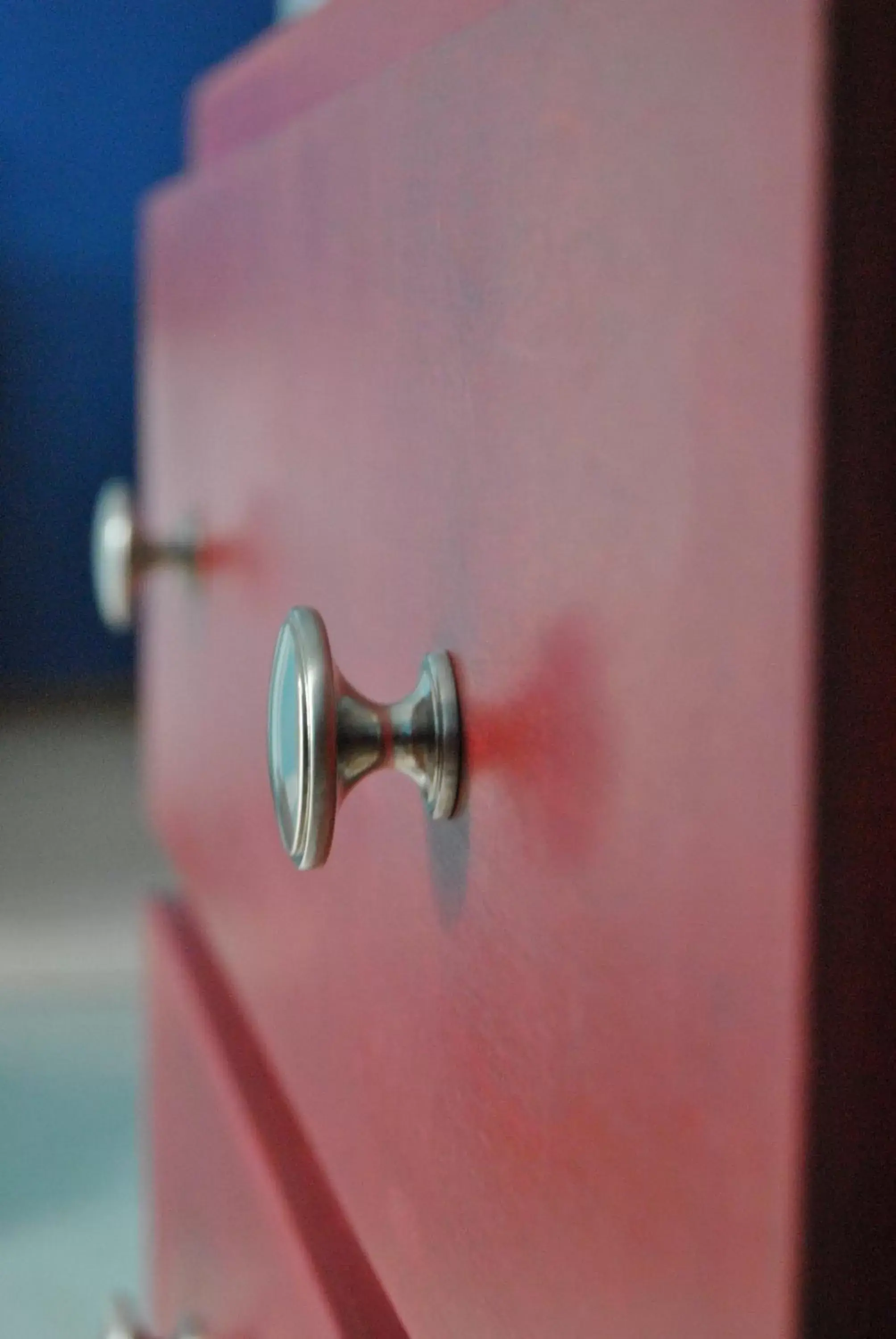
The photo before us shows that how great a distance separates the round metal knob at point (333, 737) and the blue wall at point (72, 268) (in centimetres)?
68

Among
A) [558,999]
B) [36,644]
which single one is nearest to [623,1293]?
[558,999]

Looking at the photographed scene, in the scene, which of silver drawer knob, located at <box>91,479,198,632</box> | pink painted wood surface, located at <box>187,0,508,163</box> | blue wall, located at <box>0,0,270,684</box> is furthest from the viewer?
blue wall, located at <box>0,0,270,684</box>

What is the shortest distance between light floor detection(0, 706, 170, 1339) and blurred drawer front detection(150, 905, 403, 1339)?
27 centimetres

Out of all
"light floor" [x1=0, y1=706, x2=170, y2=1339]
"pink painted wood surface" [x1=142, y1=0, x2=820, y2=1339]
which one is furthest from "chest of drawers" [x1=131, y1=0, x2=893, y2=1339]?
"light floor" [x1=0, y1=706, x2=170, y2=1339]

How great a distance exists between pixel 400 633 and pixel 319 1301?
0.31ft

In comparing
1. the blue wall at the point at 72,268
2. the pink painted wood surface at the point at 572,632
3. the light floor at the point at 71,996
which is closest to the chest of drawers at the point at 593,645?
the pink painted wood surface at the point at 572,632

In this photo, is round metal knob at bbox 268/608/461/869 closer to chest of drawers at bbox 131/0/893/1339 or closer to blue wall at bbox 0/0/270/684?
chest of drawers at bbox 131/0/893/1339

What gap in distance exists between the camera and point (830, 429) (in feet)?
0.29

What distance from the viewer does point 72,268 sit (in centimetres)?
80

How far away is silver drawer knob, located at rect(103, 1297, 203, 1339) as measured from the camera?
0.97ft

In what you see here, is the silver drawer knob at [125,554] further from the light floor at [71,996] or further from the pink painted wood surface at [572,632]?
the light floor at [71,996]

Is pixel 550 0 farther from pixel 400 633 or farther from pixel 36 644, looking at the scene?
pixel 36 644

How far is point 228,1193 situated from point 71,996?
52cm

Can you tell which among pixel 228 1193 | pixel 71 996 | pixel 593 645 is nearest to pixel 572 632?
pixel 593 645
